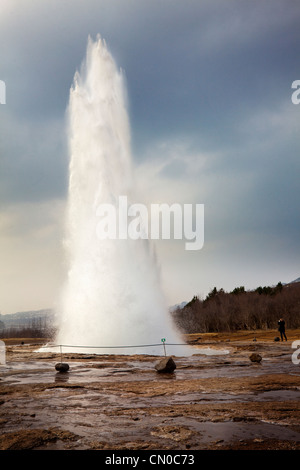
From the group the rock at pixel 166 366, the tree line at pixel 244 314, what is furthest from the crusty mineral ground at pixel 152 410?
the tree line at pixel 244 314

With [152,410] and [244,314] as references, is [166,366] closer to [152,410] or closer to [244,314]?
[152,410]

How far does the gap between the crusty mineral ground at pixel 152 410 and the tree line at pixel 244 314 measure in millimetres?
60341

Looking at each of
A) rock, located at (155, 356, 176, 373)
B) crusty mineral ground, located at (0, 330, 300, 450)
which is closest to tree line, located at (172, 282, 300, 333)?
rock, located at (155, 356, 176, 373)

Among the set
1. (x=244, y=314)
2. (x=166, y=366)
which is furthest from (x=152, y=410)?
(x=244, y=314)

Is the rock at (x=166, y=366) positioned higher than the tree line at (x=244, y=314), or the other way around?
the rock at (x=166, y=366)

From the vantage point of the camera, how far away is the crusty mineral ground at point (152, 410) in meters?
6.11

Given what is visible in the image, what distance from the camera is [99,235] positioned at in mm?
28078

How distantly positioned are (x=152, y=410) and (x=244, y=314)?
69.6 meters

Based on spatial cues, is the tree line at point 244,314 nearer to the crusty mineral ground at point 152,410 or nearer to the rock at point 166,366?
the rock at point 166,366

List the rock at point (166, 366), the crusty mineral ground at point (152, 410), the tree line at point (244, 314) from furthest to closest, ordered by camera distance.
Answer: the tree line at point (244, 314) → the rock at point (166, 366) → the crusty mineral ground at point (152, 410)

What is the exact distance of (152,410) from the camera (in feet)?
27.7
